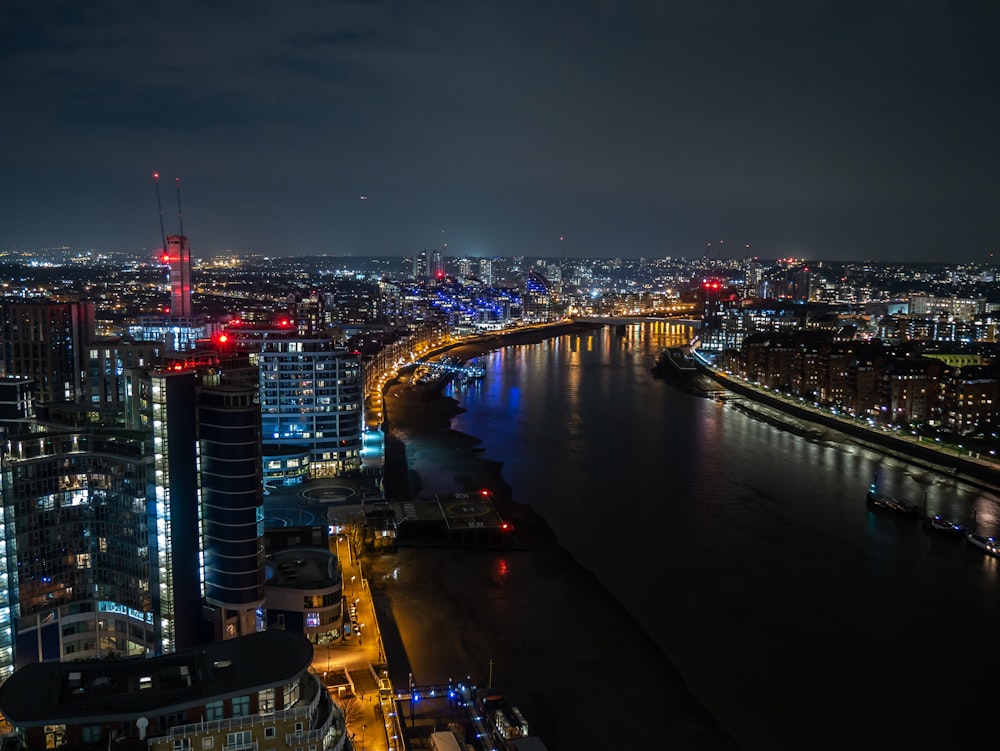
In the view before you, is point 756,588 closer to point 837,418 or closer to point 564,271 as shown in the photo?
point 837,418

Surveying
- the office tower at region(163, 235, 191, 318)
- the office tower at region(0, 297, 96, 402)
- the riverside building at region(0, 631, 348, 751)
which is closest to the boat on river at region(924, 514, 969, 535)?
the riverside building at region(0, 631, 348, 751)

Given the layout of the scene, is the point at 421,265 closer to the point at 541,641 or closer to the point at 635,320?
the point at 635,320

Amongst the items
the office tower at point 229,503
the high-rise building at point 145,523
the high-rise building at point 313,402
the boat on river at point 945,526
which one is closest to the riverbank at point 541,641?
the office tower at point 229,503

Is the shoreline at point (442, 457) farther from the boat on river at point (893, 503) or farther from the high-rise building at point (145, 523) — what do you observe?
the boat on river at point (893, 503)

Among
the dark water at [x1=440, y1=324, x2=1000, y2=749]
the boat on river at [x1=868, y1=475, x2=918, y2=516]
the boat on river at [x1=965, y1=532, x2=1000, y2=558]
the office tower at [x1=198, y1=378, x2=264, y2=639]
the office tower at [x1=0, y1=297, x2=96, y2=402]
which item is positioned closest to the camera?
the office tower at [x1=198, y1=378, x2=264, y2=639]

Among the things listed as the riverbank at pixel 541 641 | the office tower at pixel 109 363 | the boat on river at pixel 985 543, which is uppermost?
the office tower at pixel 109 363

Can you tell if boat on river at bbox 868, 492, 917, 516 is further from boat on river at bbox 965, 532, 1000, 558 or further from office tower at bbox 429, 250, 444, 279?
office tower at bbox 429, 250, 444, 279
